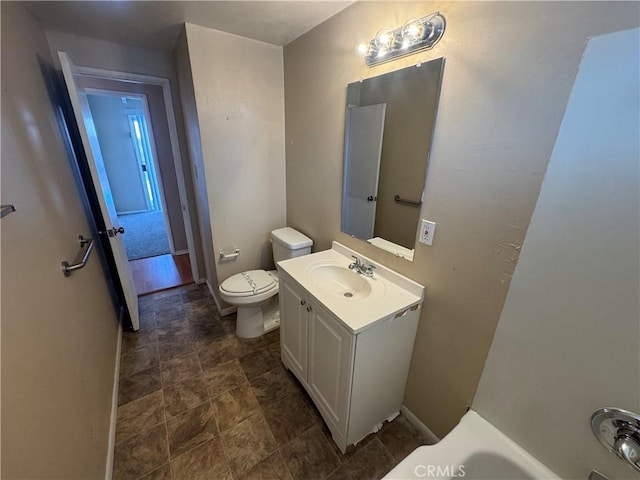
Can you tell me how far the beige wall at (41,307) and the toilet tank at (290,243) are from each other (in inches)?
47.4

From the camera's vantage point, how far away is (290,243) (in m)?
1.99

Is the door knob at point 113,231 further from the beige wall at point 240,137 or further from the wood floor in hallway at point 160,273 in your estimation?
the wood floor in hallway at point 160,273

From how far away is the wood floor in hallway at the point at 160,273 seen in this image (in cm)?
284

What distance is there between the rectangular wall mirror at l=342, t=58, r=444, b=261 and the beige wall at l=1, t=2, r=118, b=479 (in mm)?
1419

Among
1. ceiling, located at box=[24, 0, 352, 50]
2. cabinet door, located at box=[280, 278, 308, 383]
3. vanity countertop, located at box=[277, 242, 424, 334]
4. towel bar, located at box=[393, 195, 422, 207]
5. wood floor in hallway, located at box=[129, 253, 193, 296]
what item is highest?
ceiling, located at box=[24, 0, 352, 50]

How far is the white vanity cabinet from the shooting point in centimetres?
115

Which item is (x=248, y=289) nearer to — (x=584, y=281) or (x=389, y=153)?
(x=389, y=153)

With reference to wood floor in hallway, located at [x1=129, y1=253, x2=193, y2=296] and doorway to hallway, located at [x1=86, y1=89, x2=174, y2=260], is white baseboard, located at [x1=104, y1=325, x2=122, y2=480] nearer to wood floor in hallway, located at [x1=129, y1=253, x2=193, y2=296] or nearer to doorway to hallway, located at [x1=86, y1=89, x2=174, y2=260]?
wood floor in hallway, located at [x1=129, y1=253, x2=193, y2=296]

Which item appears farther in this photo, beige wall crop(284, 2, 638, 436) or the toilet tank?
the toilet tank

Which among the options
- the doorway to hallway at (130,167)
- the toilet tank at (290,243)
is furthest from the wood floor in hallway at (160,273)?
the toilet tank at (290,243)

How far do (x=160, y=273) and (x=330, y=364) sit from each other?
270 centimetres

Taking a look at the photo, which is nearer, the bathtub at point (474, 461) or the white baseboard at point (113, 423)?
the bathtub at point (474, 461)

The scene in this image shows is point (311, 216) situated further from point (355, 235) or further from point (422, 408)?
point (422, 408)

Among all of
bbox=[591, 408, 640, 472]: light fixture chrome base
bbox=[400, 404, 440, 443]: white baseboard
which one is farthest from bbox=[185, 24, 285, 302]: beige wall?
bbox=[591, 408, 640, 472]: light fixture chrome base
